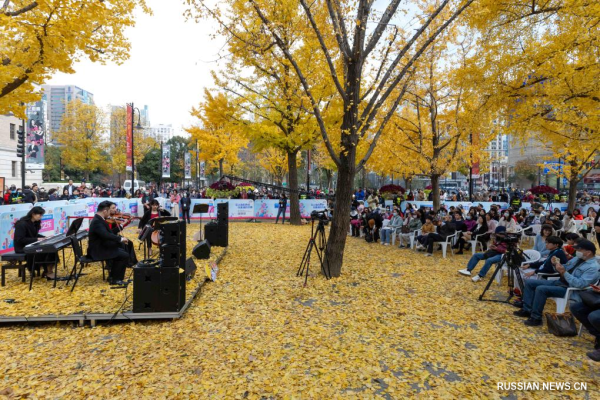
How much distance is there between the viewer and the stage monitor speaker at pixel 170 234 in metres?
5.45

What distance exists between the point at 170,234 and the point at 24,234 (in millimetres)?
4017

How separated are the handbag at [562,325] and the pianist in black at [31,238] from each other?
833cm

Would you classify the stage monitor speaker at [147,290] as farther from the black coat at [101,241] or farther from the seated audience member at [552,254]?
the seated audience member at [552,254]

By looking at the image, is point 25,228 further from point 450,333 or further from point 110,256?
point 450,333

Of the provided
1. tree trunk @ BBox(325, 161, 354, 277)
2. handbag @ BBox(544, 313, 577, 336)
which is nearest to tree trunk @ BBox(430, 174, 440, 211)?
tree trunk @ BBox(325, 161, 354, 277)

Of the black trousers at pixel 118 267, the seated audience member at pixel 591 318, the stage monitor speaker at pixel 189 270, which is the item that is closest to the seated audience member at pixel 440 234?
the seated audience member at pixel 591 318

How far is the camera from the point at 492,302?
258 inches

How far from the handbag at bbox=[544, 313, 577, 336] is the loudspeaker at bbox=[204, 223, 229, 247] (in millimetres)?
8703

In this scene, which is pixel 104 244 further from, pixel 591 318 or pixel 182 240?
pixel 591 318

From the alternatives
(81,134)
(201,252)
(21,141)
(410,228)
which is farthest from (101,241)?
(81,134)

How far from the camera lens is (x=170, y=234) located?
552 centimetres

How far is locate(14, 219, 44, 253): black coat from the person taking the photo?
23.9 ft

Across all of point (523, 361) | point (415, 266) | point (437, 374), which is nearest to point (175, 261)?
point (437, 374)

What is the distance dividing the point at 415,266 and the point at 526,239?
7.04 meters
